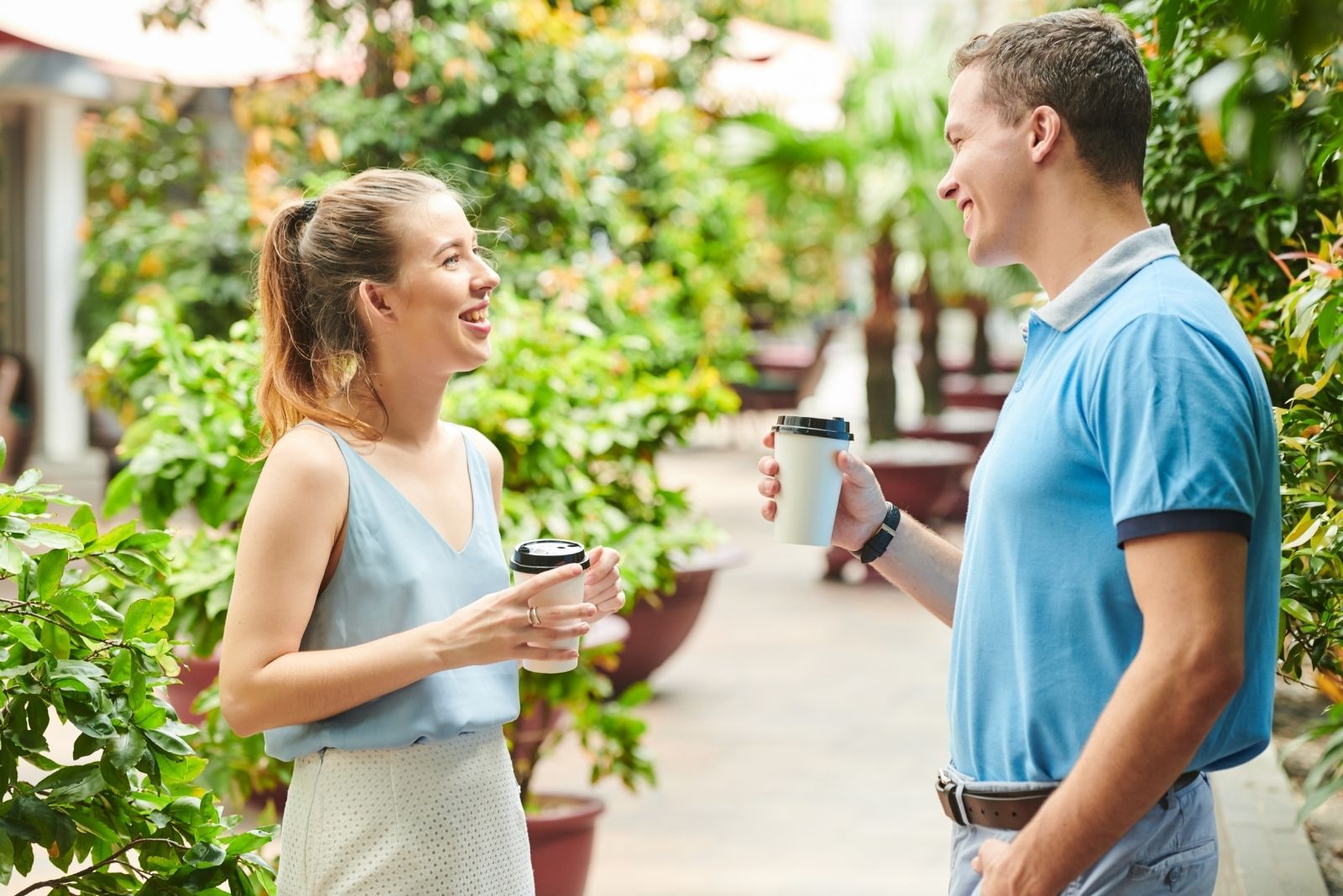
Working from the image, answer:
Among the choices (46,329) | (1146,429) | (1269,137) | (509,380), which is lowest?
(46,329)

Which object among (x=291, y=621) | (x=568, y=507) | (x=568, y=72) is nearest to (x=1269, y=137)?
(x=291, y=621)

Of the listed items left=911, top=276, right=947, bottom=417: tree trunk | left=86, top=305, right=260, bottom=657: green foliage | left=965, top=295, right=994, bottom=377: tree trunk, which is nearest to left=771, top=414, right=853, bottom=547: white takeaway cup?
left=86, top=305, right=260, bottom=657: green foliage

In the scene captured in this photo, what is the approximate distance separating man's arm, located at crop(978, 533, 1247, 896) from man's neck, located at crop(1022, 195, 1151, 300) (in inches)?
15.7

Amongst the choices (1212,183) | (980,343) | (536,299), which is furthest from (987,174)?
(980,343)

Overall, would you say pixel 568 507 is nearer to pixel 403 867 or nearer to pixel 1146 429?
pixel 403 867

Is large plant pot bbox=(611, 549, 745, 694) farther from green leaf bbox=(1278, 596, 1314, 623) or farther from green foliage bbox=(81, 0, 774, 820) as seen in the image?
green leaf bbox=(1278, 596, 1314, 623)

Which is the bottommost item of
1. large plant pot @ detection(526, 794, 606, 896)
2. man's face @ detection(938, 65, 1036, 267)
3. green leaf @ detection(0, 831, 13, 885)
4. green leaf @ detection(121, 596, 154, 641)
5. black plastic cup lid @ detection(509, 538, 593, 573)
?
large plant pot @ detection(526, 794, 606, 896)

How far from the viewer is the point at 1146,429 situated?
1.49 metres

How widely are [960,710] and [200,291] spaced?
15.7 feet

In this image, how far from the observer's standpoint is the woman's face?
2.02 metres

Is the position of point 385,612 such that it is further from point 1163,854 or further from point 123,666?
point 1163,854

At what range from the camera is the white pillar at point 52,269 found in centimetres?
1103

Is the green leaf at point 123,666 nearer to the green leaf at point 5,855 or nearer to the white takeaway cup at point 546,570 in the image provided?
the green leaf at point 5,855

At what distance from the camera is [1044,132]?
1.69 metres
